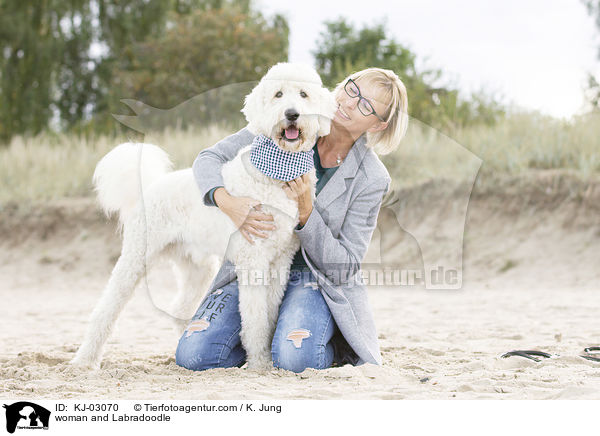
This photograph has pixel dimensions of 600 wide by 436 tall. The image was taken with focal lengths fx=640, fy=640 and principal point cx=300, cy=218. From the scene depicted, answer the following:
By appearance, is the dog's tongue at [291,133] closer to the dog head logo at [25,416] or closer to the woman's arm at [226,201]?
the woman's arm at [226,201]

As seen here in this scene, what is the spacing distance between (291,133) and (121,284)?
1.37 m

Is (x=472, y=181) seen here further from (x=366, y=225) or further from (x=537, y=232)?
(x=366, y=225)

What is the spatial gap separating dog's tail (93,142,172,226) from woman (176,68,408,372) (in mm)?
419

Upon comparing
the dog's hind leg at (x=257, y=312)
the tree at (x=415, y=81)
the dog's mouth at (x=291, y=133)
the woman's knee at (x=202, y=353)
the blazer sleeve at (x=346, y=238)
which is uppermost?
the tree at (x=415, y=81)

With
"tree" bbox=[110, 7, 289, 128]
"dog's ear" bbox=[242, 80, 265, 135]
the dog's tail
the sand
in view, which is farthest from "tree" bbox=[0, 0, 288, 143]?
"dog's ear" bbox=[242, 80, 265, 135]

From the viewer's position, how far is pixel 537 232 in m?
7.80

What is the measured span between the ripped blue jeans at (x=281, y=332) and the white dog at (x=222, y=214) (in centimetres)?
13

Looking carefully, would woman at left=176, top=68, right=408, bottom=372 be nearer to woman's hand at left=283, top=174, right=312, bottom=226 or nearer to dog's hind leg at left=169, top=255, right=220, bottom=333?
woman's hand at left=283, top=174, right=312, bottom=226

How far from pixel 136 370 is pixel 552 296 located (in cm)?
454

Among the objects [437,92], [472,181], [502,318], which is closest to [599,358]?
[502,318]

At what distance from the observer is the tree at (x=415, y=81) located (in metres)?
9.11

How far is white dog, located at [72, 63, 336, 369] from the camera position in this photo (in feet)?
10.2

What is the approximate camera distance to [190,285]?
4074 millimetres

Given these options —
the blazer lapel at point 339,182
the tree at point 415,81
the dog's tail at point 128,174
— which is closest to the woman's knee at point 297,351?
the blazer lapel at point 339,182
